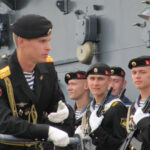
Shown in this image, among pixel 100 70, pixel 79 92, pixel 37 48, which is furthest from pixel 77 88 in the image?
pixel 37 48

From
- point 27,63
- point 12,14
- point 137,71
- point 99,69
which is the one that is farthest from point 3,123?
point 12,14

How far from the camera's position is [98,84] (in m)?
5.22

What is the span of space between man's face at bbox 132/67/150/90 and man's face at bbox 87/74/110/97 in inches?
20.6

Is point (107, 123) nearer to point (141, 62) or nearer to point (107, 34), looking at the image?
point (141, 62)

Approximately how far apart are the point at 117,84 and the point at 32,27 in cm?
289

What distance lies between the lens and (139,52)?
19.4 ft

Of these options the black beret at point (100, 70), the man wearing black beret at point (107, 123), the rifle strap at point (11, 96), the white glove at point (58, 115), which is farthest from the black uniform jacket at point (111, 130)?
the rifle strap at point (11, 96)

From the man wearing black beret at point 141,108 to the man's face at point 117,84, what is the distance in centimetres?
80

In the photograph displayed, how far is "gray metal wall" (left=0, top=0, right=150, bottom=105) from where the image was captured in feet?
19.6

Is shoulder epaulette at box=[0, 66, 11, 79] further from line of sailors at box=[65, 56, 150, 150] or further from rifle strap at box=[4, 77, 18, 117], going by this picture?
line of sailors at box=[65, 56, 150, 150]

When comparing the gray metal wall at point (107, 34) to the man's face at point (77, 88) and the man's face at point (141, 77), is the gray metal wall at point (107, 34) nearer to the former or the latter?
the man's face at point (77, 88)

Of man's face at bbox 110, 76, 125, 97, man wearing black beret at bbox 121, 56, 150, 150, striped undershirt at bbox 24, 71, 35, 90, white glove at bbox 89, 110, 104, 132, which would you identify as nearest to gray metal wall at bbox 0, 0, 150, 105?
man's face at bbox 110, 76, 125, 97

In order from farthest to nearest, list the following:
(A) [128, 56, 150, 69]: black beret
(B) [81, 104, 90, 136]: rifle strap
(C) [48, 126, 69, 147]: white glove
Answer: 1. (B) [81, 104, 90, 136]: rifle strap
2. (A) [128, 56, 150, 69]: black beret
3. (C) [48, 126, 69, 147]: white glove

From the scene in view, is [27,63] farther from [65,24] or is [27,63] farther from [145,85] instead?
[65,24]
